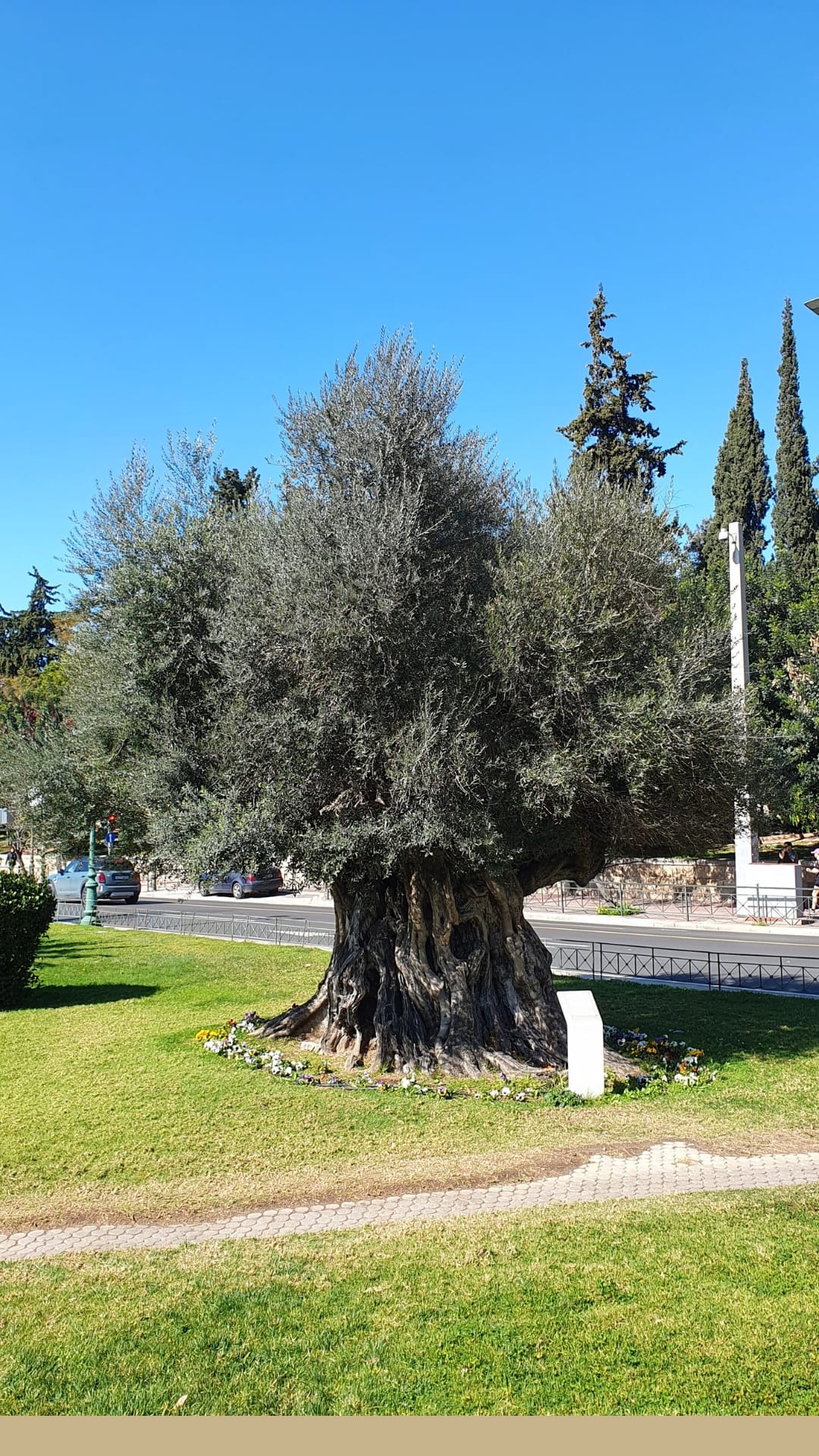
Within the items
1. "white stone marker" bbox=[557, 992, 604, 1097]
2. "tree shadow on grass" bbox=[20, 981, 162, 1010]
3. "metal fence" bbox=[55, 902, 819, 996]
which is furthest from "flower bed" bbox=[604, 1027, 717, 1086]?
"tree shadow on grass" bbox=[20, 981, 162, 1010]

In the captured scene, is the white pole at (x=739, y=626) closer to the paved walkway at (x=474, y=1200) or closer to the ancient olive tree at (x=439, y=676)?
the ancient olive tree at (x=439, y=676)

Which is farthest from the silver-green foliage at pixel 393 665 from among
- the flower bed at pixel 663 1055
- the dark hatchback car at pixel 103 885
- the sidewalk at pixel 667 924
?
the dark hatchback car at pixel 103 885

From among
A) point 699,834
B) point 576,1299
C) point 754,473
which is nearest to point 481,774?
point 699,834

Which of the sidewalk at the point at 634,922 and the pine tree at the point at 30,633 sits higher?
the pine tree at the point at 30,633

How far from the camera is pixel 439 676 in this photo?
9.27 meters

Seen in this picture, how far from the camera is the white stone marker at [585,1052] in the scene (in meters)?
9.50

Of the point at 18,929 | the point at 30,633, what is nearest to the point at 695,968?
the point at 18,929

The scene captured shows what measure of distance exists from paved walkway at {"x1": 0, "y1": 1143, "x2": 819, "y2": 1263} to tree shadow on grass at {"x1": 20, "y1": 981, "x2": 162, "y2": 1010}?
359 inches

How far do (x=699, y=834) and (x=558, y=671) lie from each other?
300 centimetres

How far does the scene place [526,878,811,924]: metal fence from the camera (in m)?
24.6

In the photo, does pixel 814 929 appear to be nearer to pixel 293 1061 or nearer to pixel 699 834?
pixel 699 834

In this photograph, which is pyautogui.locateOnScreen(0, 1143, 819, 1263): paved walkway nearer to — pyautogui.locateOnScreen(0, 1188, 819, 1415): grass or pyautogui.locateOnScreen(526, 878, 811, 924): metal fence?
pyautogui.locateOnScreen(0, 1188, 819, 1415): grass

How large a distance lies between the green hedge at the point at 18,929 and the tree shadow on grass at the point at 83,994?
1.12 ft

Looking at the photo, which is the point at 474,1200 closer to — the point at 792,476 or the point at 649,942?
the point at 649,942
